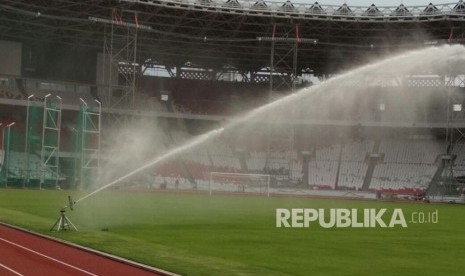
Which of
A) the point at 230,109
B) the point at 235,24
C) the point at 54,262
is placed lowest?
the point at 54,262

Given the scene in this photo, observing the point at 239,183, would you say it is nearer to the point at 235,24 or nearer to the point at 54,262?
the point at 235,24

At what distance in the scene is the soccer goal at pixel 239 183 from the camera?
5844 centimetres

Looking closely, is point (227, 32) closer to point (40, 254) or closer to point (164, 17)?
point (164, 17)

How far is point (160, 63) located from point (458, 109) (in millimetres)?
34879

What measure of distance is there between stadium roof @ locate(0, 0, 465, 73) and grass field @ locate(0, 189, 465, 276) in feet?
98.1

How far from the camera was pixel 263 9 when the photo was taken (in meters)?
56.1

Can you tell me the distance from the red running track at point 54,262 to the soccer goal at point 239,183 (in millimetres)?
41375

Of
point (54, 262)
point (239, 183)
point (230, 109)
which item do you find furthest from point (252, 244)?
point (230, 109)

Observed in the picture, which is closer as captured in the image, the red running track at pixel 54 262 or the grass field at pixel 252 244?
the red running track at pixel 54 262

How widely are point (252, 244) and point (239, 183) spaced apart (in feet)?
142

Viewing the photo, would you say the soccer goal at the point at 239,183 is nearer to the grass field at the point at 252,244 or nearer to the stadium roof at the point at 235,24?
the stadium roof at the point at 235,24

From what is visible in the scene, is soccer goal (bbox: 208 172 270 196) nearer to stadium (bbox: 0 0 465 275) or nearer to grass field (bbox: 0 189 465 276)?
stadium (bbox: 0 0 465 275)

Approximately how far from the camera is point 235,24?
194 ft

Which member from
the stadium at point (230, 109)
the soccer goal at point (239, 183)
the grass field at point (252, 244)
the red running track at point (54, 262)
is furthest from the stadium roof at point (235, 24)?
the red running track at point (54, 262)
